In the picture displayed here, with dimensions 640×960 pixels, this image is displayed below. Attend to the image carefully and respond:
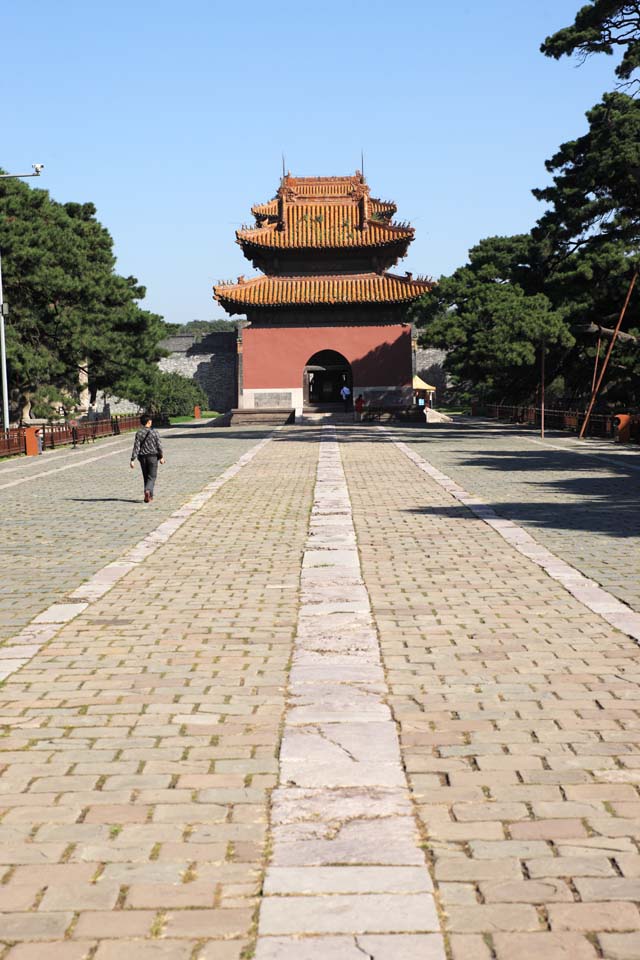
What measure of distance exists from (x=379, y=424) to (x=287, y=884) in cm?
4453

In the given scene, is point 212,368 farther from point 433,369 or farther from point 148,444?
point 148,444

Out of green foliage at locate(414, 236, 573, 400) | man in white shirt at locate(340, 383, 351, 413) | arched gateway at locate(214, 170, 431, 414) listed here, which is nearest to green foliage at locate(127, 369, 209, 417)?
arched gateway at locate(214, 170, 431, 414)

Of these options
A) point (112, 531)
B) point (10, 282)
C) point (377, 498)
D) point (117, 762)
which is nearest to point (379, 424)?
point (10, 282)

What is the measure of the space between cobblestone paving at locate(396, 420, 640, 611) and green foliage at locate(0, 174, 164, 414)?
13.3 meters

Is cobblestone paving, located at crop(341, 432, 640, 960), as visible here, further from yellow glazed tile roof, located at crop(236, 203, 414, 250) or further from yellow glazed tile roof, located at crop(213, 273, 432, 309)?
yellow glazed tile roof, located at crop(236, 203, 414, 250)

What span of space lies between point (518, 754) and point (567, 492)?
1264 centimetres

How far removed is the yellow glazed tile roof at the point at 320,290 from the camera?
5169 centimetres

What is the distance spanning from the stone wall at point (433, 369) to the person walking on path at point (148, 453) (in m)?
70.4

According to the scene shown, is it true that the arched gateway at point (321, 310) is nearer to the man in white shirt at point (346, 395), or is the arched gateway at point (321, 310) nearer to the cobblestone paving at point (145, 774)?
the man in white shirt at point (346, 395)

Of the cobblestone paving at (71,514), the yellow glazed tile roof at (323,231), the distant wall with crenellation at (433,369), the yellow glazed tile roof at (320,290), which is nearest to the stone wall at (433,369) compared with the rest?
the distant wall with crenellation at (433,369)

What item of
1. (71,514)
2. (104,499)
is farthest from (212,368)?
(71,514)

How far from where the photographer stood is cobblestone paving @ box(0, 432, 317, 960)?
3168mm

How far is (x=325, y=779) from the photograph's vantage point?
167 inches

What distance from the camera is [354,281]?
52844 millimetres
